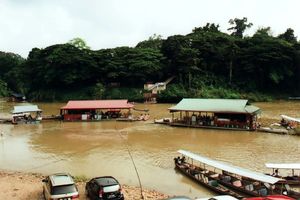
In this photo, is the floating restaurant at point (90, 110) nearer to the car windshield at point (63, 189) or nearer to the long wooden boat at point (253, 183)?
the long wooden boat at point (253, 183)

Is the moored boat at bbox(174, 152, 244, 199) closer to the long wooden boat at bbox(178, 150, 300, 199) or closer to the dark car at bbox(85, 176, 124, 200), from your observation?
the long wooden boat at bbox(178, 150, 300, 199)

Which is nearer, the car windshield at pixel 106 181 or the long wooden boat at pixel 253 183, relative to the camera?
the car windshield at pixel 106 181

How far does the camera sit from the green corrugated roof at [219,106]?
41.4 m

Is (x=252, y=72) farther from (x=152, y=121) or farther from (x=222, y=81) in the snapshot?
(x=152, y=121)

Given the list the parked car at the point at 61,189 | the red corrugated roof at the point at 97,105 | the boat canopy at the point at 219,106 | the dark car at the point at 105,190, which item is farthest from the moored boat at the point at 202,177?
the red corrugated roof at the point at 97,105

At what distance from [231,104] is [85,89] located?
45.7 meters

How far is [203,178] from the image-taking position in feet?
72.2

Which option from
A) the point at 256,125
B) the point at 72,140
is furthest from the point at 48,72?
the point at 256,125

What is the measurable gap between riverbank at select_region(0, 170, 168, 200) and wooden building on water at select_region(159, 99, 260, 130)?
22.8m

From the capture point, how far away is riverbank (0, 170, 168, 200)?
64.0 ft

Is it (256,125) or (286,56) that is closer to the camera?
(256,125)

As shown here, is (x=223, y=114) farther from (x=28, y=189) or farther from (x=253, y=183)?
(x=28, y=189)

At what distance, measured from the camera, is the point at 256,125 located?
1647 inches

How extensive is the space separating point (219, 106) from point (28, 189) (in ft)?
88.3
